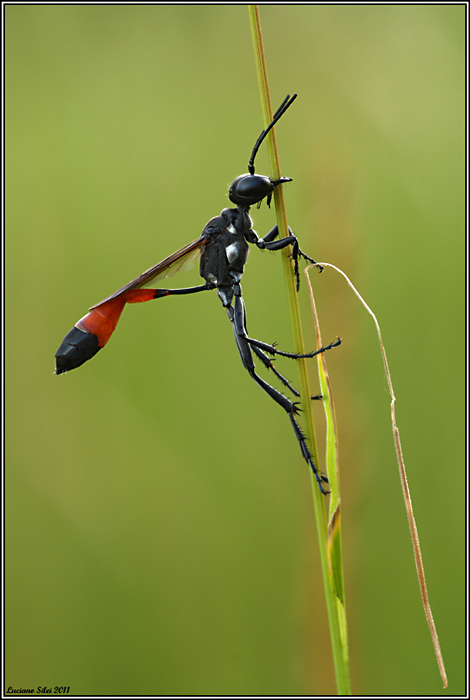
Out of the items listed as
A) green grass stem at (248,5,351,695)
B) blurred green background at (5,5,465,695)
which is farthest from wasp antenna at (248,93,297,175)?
blurred green background at (5,5,465,695)

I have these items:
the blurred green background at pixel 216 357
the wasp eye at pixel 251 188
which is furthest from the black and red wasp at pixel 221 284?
the blurred green background at pixel 216 357

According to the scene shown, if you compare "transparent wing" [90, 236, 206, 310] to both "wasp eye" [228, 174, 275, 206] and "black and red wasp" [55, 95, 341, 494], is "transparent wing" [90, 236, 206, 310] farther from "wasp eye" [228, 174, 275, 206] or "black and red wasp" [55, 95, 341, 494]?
"wasp eye" [228, 174, 275, 206]

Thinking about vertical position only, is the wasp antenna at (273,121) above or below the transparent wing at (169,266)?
above

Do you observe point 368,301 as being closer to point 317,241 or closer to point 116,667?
point 317,241

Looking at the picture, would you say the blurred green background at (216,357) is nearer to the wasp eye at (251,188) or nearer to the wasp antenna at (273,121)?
the wasp eye at (251,188)

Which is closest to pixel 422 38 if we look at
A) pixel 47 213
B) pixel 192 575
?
pixel 47 213

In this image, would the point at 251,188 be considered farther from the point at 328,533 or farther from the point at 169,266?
the point at 328,533

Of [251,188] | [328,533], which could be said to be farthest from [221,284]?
[328,533]
